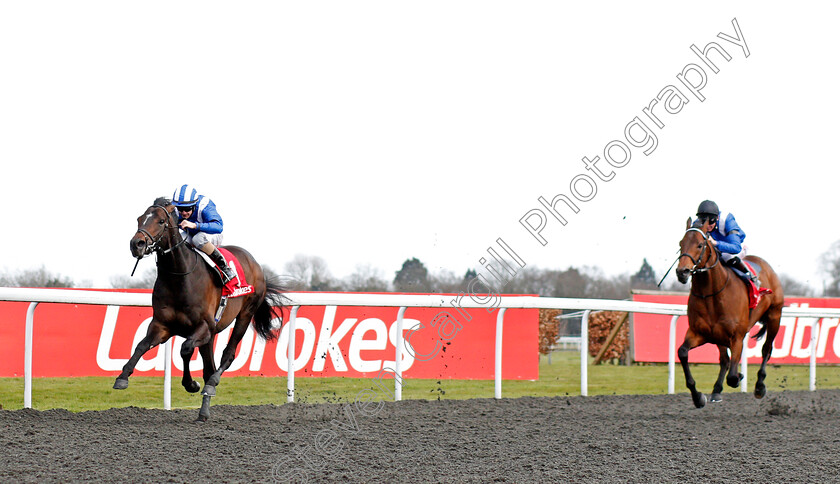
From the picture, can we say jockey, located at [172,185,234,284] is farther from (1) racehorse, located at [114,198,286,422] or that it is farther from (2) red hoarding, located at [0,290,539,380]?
(2) red hoarding, located at [0,290,539,380]

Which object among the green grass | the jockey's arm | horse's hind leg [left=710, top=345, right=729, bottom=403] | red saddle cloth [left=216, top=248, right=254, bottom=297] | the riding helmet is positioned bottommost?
the green grass

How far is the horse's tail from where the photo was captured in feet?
22.6

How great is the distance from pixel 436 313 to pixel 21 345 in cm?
420

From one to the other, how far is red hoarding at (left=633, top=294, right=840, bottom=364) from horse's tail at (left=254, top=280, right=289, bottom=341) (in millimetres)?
7046

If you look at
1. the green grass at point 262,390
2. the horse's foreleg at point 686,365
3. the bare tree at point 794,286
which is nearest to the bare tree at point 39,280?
the green grass at point 262,390

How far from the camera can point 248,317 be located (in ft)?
22.0

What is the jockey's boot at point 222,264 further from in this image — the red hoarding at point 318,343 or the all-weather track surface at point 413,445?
the red hoarding at point 318,343

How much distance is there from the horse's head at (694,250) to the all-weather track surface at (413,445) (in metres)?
1.22

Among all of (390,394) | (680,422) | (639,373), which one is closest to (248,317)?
(390,394)

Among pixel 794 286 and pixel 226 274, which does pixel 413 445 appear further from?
pixel 794 286

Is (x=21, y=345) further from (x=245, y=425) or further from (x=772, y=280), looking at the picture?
(x=772, y=280)

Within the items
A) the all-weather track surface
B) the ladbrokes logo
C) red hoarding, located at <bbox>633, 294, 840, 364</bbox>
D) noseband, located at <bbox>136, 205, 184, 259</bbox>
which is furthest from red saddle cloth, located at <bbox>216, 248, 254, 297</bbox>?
red hoarding, located at <bbox>633, 294, 840, 364</bbox>

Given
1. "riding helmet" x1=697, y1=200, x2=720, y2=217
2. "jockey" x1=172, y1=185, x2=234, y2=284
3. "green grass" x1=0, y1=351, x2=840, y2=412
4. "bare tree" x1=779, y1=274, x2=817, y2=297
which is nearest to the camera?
"jockey" x1=172, y1=185, x2=234, y2=284

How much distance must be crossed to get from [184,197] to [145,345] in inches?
46.6
